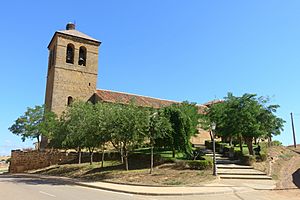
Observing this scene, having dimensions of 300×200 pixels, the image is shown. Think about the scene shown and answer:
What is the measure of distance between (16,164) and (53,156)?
577 centimetres

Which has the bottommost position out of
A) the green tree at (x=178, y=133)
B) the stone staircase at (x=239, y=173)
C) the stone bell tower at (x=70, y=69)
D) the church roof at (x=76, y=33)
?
the stone staircase at (x=239, y=173)

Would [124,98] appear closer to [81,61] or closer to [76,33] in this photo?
[81,61]

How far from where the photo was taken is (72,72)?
41219 mm

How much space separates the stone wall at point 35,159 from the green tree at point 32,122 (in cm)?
291

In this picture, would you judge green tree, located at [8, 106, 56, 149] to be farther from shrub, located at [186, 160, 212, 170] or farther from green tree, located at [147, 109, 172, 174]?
shrub, located at [186, 160, 212, 170]

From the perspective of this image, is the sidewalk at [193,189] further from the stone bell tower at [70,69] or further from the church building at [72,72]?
the stone bell tower at [70,69]

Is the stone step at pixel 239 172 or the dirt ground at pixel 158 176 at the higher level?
the stone step at pixel 239 172

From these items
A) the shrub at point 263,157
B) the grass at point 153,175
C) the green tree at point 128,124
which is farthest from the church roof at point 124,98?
the shrub at point 263,157

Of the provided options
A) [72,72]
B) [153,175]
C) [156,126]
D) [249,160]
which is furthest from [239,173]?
[72,72]

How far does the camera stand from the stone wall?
1249 inches

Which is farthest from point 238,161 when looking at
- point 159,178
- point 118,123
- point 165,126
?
point 118,123

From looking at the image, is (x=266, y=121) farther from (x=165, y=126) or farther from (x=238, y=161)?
(x=165, y=126)

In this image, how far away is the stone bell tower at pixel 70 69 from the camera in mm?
39719

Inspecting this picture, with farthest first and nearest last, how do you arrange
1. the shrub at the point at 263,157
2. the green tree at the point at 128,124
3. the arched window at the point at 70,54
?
1. the arched window at the point at 70,54
2. the shrub at the point at 263,157
3. the green tree at the point at 128,124
